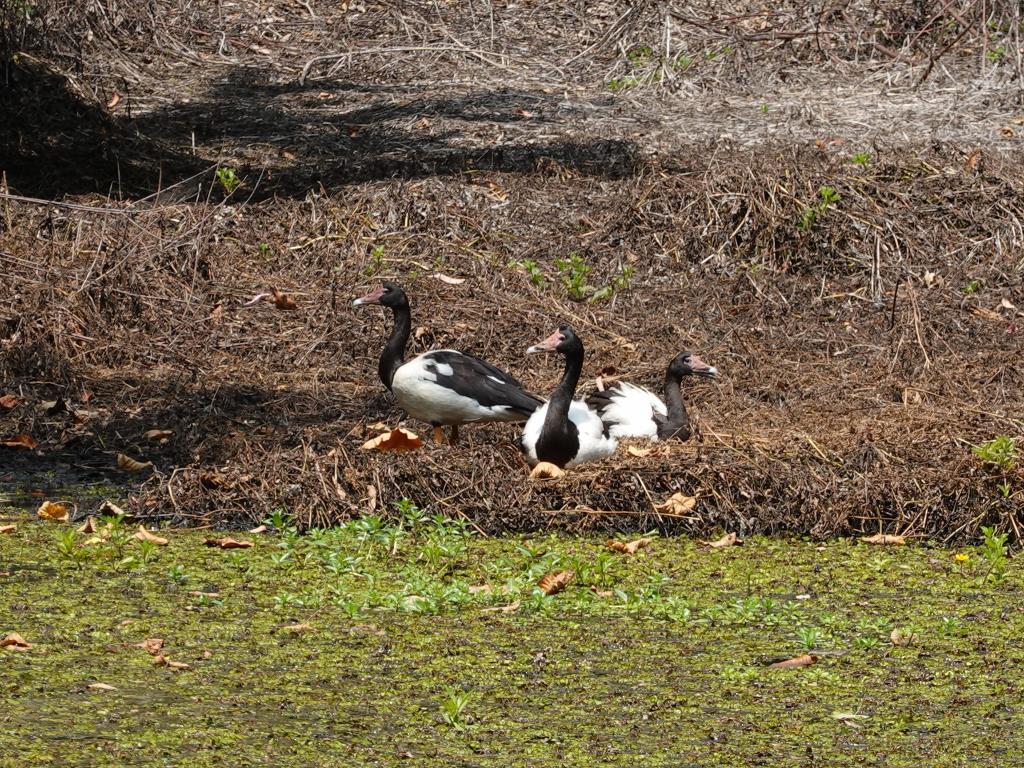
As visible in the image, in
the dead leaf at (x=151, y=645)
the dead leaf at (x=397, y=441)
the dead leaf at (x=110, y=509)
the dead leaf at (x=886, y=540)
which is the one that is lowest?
the dead leaf at (x=110, y=509)

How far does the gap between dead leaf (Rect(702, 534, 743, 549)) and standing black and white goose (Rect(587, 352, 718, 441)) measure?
1.51 m

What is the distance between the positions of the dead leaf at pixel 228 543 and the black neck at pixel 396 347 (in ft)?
8.17

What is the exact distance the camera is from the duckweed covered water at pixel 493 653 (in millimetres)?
5320

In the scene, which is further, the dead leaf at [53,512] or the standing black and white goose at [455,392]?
the standing black and white goose at [455,392]

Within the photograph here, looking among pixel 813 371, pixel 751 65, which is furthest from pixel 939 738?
pixel 751 65

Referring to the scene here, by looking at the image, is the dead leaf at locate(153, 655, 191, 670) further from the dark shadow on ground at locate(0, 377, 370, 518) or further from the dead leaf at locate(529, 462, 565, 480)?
the dead leaf at locate(529, 462, 565, 480)

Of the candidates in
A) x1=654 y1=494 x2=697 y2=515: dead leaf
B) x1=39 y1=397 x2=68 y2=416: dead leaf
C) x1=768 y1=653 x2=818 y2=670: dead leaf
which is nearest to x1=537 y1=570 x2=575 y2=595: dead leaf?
x1=768 y1=653 x2=818 y2=670: dead leaf

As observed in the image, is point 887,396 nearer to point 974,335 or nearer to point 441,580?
point 974,335

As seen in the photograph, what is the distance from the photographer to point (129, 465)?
31.6ft

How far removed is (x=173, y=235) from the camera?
12.9 meters

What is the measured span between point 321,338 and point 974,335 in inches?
203

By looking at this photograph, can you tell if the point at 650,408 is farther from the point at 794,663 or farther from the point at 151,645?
the point at 151,645

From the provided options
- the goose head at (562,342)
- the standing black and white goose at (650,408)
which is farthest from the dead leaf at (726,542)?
the goose head at (562,342)

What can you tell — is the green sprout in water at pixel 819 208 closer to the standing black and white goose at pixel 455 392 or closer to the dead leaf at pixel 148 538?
the standing black and white goose at pixel 455 392
